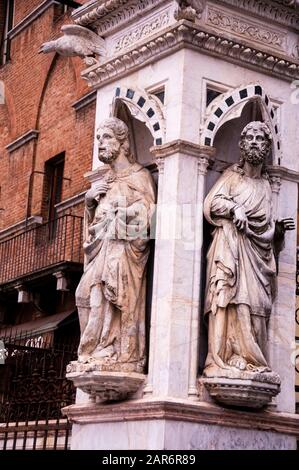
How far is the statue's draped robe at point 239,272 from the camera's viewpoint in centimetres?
786

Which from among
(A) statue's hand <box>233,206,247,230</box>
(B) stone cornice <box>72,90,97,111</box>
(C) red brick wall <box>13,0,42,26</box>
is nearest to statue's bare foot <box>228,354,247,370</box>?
(A) statue's hand <box>233,206,247,230</box>

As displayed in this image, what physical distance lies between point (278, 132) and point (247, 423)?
8.03 ft

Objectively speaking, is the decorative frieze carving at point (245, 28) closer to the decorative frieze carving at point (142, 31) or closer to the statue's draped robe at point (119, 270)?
the decorative frieze carving at point (142, 31)

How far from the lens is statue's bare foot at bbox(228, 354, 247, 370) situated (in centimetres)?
777

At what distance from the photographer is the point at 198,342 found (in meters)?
7.95

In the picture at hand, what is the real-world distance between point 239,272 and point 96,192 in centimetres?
139

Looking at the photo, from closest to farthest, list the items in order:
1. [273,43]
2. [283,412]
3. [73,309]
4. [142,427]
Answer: [142,427]
[283,412]
[273,43]
[73,309]

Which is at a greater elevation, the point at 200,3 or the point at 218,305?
the point at 200,3

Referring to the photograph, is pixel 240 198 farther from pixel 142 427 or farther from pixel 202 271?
pixel 142 427

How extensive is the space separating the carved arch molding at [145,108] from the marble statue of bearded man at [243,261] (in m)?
0.64

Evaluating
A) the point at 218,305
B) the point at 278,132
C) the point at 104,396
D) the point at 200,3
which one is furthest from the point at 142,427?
the point at 200,3

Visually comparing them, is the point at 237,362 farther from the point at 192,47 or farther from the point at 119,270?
the point at 192,47

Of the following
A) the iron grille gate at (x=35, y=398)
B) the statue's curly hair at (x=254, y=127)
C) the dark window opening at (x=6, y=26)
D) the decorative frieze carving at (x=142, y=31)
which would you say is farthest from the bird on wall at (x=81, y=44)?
the dark window opening at (x=6, y=26)

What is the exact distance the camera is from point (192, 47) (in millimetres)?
8328
